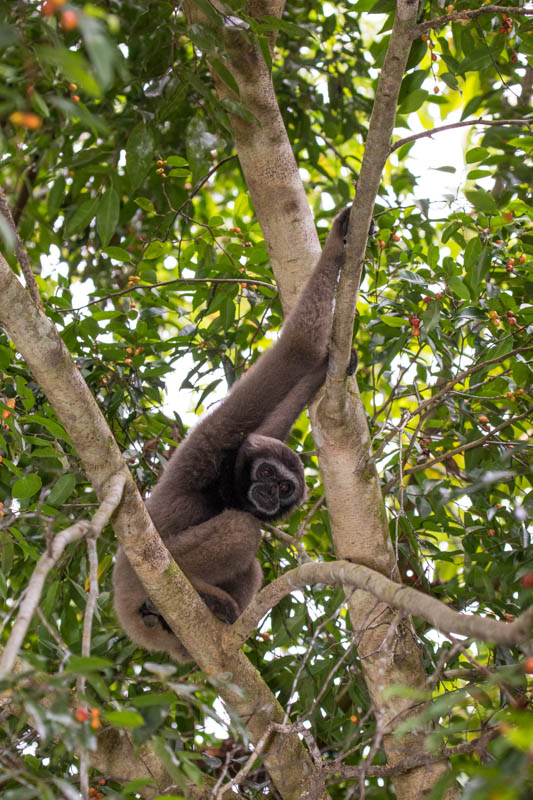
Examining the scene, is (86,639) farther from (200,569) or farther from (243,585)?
(243,585)

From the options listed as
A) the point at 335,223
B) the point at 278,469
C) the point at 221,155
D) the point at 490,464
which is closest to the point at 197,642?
the point at 278,469

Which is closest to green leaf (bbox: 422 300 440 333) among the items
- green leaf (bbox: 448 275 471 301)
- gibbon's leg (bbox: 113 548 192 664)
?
green leaf (bbox: 448 275 471 301)

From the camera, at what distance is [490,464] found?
3920 millimetres

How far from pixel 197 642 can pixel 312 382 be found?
1.51m

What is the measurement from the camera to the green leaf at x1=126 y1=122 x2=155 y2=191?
13.6ft

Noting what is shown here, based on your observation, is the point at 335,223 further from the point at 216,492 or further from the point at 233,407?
the point at 216,492

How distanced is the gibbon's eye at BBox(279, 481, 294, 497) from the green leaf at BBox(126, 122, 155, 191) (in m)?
1.89

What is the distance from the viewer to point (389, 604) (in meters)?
2.55

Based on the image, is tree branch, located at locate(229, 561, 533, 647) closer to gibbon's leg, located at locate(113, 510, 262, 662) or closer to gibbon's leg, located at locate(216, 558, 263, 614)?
gibbon's leg, located at locate(113, 510, 262, 662)

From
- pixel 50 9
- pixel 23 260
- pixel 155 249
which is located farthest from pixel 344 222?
pixel 50 9

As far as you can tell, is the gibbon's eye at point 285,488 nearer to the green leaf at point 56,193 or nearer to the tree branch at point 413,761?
the tree branch at point 413,761

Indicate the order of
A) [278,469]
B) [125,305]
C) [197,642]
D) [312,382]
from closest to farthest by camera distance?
[197,642], [312,382], [278,469], [125,305]

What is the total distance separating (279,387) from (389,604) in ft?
6.28

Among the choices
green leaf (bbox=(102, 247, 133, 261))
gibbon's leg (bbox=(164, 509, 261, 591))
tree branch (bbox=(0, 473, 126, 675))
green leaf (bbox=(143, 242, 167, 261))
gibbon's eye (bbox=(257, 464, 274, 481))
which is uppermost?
green leaf (bbox=(143, 242, 167, 261))
